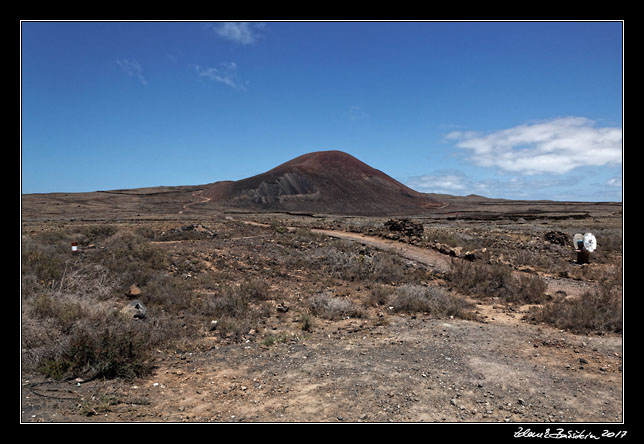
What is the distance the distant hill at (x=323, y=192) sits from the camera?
69.0 m

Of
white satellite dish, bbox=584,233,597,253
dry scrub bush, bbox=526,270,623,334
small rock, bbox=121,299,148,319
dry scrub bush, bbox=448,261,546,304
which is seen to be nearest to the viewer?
dry scrub bush, bbox=526,270,623,334

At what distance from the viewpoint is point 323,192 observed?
73812mm

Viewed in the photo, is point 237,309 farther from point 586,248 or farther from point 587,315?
point 586,248

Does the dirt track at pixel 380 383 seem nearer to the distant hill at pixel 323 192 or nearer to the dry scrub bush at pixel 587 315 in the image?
the dry scrub bush at pixel 587 315

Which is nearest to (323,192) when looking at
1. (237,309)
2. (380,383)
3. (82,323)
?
(237,309)

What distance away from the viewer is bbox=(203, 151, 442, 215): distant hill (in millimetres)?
69038

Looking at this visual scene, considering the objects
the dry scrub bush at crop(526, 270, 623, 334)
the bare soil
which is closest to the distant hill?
the dry scrub bush at crop(526, 270, 623, 334)

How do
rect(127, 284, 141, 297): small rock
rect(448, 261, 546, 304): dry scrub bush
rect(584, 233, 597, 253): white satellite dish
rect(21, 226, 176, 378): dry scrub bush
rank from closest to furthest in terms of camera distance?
1. rect(21, 226, 176, 378): dry scrub bush
2. rect(127, 284, 141, 297): small rock
3. rect(448, 261, 546, 304): dry scrub bush
4. rect(584, 233, 597, 253): white satellite dish

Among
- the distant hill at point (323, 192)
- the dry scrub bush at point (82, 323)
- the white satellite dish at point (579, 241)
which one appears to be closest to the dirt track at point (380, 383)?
the dry scrub bush at point (82, 323)

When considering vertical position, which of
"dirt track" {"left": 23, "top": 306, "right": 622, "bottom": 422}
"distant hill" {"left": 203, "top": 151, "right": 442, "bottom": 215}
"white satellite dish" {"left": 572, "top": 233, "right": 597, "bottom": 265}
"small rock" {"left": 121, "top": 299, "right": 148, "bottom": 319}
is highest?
"distant hill" {"left": 203, "top": 151, "right": 442, "bottom": 215}

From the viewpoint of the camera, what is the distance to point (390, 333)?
20.5 feet

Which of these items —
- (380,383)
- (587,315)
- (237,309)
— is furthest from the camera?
(237,309)

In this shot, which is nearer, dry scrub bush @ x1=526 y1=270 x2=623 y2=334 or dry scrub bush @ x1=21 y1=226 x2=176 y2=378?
dry scrub bush @ x1=21 y1=226 x2=176 y2=378

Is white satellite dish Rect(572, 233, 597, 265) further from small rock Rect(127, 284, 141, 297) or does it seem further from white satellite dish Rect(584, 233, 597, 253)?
small rock Rect(127, 284, 141, 297)
